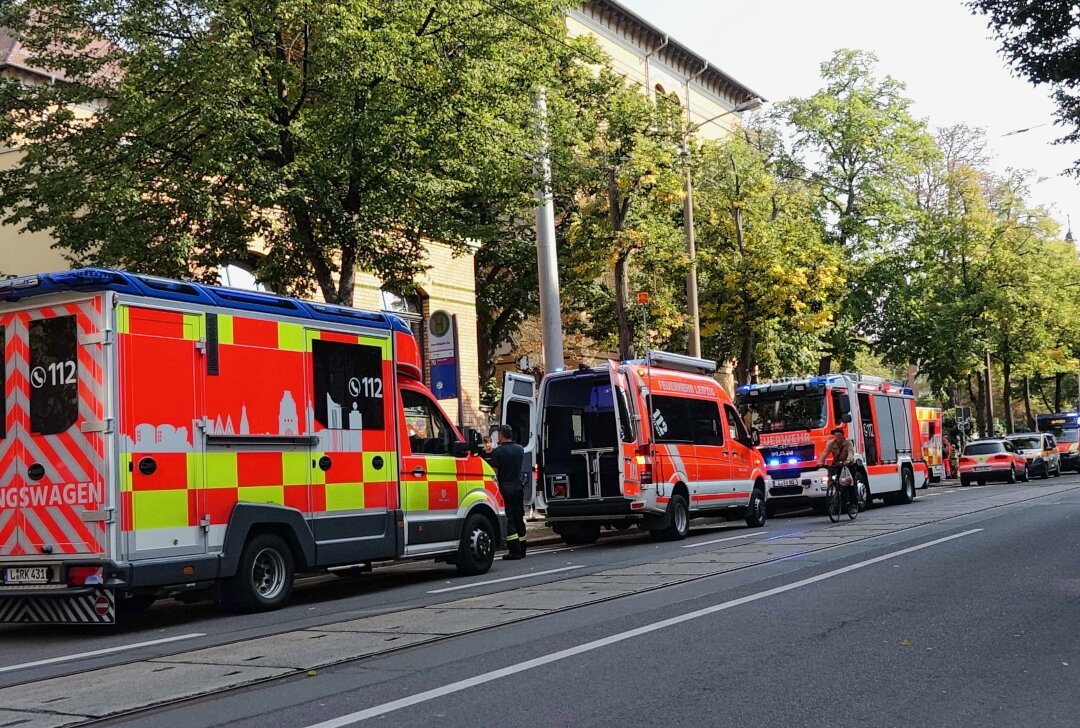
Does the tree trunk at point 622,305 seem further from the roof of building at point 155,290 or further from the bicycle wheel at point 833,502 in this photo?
the roof of building at point 155,290

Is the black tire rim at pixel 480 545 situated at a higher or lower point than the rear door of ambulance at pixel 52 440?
lower

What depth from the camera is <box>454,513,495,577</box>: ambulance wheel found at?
46.9 ft

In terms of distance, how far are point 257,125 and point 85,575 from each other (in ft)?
24.6

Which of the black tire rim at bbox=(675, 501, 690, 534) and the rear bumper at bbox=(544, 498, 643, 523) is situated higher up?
the rear bumper at bbox=(544, 498, 643, 523)

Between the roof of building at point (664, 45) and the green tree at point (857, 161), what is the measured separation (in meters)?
3.21

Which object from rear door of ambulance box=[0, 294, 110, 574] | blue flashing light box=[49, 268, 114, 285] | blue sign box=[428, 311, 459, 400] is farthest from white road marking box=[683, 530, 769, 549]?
blue flashing light box=[49, 268, 114, 285]

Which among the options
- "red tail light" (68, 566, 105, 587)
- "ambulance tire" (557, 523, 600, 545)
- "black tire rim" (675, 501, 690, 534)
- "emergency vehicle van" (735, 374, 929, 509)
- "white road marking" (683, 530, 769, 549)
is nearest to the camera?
"red tail light" (68, 566, 105, 587)

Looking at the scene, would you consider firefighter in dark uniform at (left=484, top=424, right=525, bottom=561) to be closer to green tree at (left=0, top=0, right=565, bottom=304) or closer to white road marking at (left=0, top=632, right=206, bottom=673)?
green tree at (left=0, top=0, right=565, bottom=304)

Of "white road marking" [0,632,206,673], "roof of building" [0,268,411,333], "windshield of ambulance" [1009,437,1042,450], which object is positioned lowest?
"white road marking" [0,632,206,673]

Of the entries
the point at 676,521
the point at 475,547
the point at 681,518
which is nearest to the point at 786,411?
the point at 681,518

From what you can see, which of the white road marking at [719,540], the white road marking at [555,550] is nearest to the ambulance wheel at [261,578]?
the white road marking at [555,550]

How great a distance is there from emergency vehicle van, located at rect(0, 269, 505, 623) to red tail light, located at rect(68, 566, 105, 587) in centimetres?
2

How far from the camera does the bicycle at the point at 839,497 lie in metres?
20.9

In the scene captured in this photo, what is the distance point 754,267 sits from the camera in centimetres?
3306
